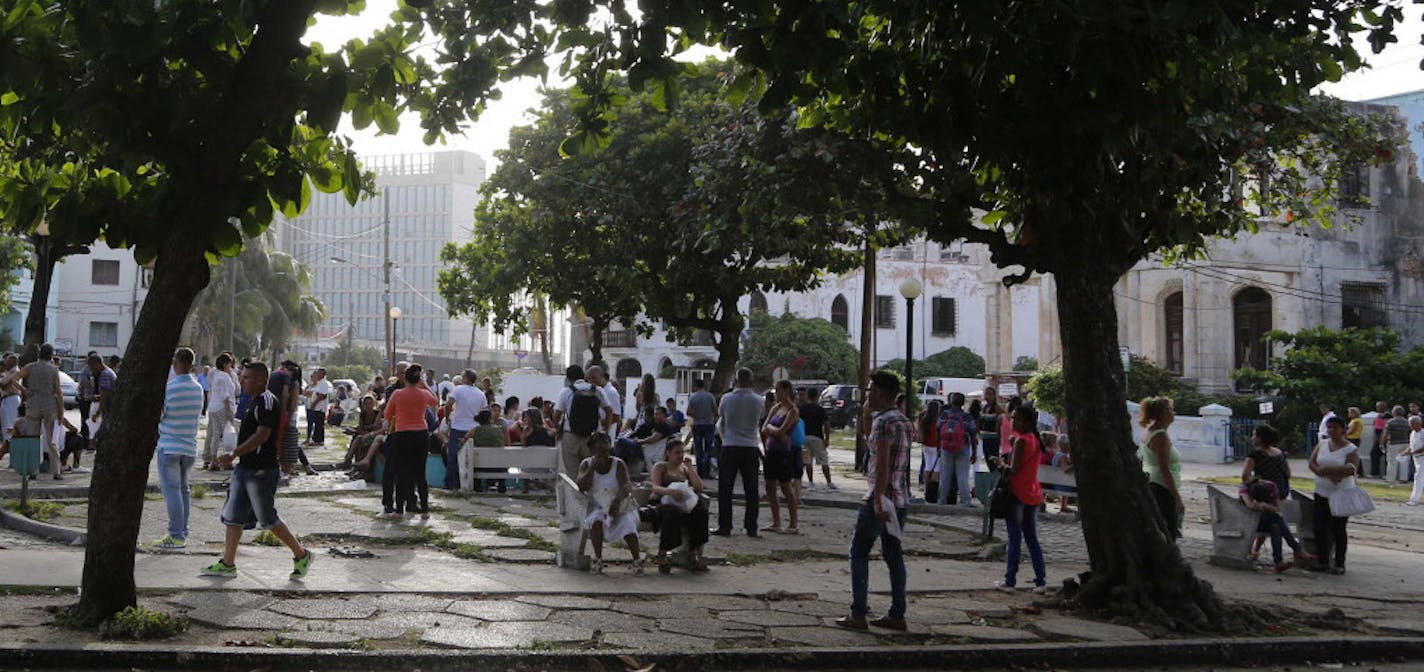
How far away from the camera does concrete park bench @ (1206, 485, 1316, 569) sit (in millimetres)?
11242

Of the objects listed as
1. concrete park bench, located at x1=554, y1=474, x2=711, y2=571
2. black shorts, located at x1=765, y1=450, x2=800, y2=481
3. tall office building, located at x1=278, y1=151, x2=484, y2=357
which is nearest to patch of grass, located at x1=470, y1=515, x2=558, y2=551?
concrete park bench, located at x1=554, y1=474, x2=711, y2=571

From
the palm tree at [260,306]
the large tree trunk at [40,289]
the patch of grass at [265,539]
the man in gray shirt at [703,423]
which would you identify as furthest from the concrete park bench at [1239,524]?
the palm tree at [260,306]

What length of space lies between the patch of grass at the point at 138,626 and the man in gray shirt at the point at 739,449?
632 centimetres

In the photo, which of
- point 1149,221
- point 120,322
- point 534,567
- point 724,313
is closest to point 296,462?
point 724,313

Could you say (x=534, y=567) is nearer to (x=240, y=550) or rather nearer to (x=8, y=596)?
(x=240, y=550)

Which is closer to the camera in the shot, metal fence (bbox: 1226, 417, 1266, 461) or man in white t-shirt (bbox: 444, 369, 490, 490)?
man in white t-shirt (bbox: 444, 369, 490, 490)

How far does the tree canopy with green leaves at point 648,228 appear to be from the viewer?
16.7 meters

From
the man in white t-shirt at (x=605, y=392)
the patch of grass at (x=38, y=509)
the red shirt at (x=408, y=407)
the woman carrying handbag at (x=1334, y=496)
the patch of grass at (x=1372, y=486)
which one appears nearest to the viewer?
the woman carrying handbag at (x=1334, y=496)

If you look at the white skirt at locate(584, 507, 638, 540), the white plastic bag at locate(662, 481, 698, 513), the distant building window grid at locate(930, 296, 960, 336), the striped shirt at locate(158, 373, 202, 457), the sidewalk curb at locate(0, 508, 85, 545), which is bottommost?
the sidewalk curb at locate(0, 508, 85, 545)

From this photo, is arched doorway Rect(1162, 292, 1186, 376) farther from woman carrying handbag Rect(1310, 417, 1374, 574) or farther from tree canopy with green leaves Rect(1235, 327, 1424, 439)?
woman carrying handbag Rect(1310, 417, 1374, 574)

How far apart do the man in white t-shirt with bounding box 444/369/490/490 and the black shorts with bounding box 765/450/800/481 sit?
178 inches

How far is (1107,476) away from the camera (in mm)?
8570

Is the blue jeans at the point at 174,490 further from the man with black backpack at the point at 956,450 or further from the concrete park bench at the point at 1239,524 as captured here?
the man with black backpack at the point at 956,450

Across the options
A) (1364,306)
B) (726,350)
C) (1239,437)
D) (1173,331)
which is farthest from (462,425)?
(1364,306)
